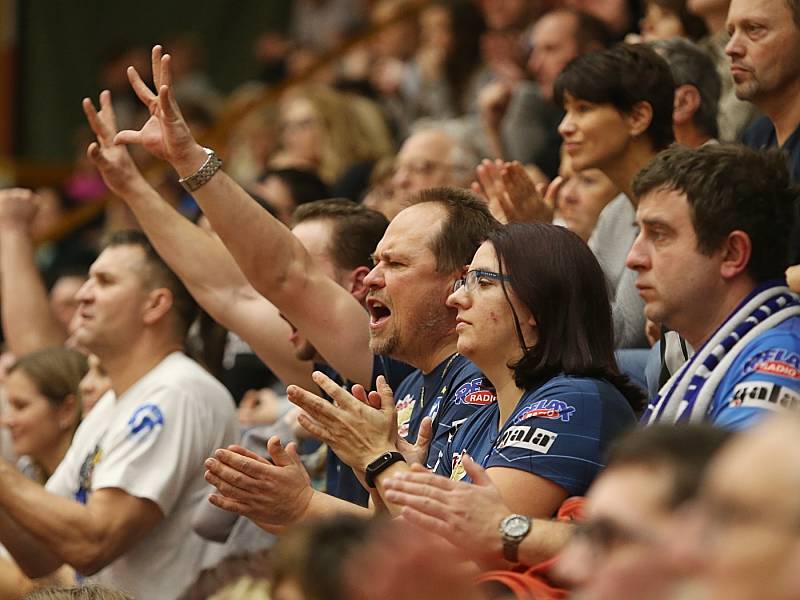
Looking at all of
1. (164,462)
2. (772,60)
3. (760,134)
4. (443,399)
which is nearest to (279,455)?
(443,399)

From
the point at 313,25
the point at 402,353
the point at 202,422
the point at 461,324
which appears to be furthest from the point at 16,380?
the point at 313,25

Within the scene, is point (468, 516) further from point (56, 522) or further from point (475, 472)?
point (56, 522)

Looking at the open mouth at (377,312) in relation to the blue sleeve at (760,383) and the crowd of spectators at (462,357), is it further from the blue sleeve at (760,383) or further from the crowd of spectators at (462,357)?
the blue sleeve at (760,383)

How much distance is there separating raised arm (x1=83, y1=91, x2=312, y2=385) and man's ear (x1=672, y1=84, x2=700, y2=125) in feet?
4.13

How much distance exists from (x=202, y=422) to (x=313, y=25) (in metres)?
6.26

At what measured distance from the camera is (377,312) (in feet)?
11.4

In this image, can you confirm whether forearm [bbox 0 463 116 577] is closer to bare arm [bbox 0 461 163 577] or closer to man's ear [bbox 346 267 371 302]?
bare arm [bbox 0 461 163 577]

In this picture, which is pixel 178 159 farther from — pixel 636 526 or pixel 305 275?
pixel 636 526

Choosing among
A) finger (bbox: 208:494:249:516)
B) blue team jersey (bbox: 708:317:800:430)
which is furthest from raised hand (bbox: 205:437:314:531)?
blue team jersey (bbox: 708:317:800:430)

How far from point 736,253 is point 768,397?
0.36 metres

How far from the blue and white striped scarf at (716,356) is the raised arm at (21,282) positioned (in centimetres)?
314

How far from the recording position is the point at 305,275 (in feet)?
12.1

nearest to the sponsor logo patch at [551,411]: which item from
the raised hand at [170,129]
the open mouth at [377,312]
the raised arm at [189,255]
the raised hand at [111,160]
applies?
the open mouth at [377,312]

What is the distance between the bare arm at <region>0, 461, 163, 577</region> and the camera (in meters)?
Answer: 3.99
